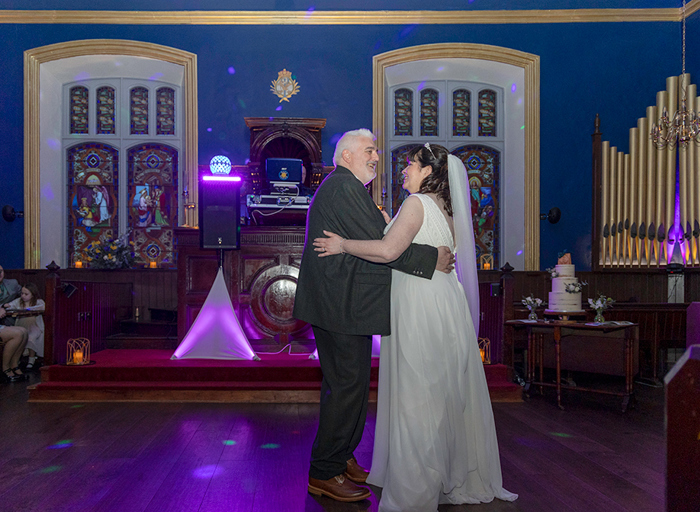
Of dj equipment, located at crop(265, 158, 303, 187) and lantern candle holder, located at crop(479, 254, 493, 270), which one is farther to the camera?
lantern candle holder, located at crop(479, 254, 493, 270)

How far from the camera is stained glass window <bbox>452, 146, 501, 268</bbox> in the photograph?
8383mm

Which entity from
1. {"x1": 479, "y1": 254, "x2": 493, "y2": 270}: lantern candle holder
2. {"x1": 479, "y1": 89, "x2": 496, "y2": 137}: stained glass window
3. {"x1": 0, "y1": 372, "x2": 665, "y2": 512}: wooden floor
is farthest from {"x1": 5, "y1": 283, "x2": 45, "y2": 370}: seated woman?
{"x1": 479, "y1": 89, "x2": 496, "y2": 137}: stained glass window

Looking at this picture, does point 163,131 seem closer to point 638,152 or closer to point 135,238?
point 135,238

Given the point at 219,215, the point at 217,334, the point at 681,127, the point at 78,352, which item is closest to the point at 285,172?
the point at 219,215

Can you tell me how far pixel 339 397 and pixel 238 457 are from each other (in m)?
1.00

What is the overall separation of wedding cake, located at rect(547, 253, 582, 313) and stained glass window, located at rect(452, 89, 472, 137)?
380cm

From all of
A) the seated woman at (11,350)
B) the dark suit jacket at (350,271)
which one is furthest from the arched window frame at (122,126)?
the dark suit jacket at (350,271)

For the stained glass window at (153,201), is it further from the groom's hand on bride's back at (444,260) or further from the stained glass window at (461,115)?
the groom's hand on bride's back at (444,260)

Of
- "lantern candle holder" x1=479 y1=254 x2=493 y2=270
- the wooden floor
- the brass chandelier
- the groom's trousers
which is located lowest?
the wooden floor

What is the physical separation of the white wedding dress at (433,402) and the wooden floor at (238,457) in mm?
173

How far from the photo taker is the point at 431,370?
246 cm

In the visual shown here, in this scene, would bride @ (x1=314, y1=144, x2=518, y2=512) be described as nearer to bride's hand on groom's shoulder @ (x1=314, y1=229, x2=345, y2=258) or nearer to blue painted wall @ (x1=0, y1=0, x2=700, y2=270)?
bride's hand on groom's shoulder @ (x1=314, y1=229, x2=345, y2=258)

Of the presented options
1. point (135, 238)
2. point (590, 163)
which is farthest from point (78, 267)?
point (590, 163)

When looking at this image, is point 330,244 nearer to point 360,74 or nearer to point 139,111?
point 360,74
